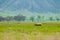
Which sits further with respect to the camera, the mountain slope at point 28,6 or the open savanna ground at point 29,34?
the mountain slope at point 28,6

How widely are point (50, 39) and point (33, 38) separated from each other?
4.56 feet

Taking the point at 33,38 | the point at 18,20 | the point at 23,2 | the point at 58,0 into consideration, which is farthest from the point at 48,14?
the point at 33,38

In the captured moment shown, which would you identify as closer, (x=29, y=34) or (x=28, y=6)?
(x=29, y=34)

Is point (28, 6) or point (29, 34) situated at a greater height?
point (28, 6)

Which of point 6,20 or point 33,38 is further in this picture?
point 6,20

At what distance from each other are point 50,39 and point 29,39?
152cm

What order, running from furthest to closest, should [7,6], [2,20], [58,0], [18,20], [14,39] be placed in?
[7,6] → [58,0] → [18,20] → [2,20] → [14,39]

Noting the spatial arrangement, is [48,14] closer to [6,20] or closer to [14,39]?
[6,20]

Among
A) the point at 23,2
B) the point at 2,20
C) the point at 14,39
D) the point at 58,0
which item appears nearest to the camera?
the point at 14,39

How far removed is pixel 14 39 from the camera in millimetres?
13734

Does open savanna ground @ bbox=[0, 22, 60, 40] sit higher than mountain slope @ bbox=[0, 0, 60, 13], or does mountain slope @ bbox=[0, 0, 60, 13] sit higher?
mountain slope @ bbox=[0, 0, 60, 13]

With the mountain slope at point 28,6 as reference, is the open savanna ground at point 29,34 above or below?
below

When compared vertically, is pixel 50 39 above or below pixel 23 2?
below

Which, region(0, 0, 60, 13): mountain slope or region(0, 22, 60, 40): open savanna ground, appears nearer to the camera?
region(0, 22, 60, 40): open savanna ground
